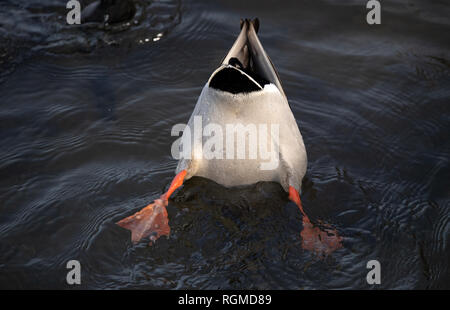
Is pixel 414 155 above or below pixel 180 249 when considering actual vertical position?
above

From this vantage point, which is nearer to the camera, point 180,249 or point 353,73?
point 180,249

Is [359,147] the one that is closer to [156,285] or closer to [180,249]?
[180,249]

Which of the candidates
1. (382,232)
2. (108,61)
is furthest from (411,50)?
(108,61)

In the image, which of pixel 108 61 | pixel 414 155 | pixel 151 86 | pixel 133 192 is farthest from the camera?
pixel 108 61

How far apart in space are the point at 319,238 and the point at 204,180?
3.50 ft

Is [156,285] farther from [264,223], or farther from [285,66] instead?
[285,66]

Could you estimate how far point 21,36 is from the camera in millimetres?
5883

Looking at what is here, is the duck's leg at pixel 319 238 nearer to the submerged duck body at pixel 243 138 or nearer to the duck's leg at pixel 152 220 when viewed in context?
the submerged duck body at pixel 243 138

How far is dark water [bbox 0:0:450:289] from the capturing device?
3342 mm

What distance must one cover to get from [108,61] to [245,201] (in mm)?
2682

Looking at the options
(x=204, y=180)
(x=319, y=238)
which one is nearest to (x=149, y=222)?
(x=204, y=180)

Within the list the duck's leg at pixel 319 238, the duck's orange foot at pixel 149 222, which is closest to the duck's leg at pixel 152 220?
the duck's orange foot at pixel 149 222
